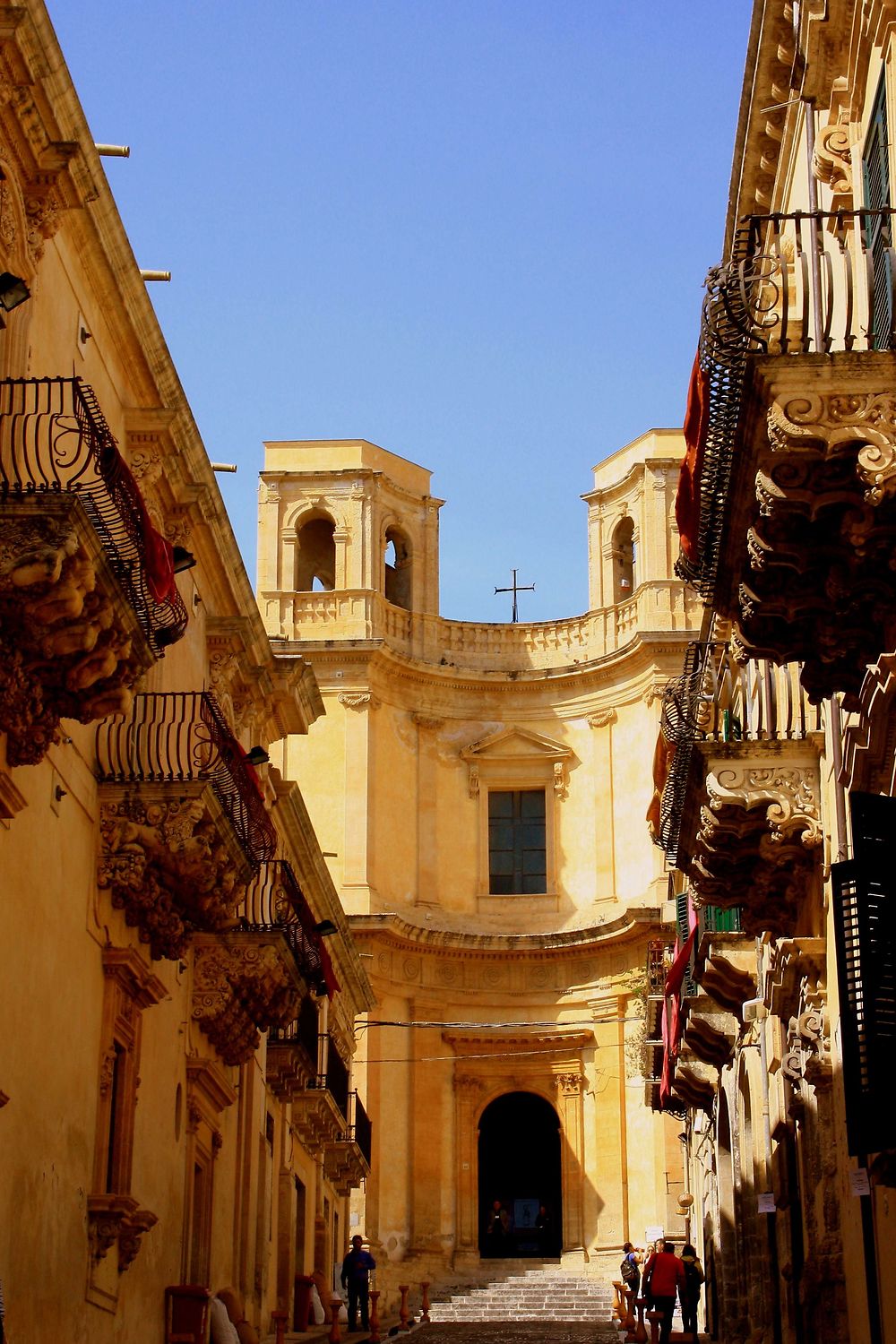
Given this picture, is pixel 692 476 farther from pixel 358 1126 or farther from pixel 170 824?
pixel 358 1126

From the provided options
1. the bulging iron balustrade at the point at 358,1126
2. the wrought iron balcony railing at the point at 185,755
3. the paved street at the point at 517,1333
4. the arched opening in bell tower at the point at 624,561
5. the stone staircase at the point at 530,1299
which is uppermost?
the arched opening in bell tower at the point at 624,561

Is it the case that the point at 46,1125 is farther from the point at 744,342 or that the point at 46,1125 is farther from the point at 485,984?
the point at 485,984

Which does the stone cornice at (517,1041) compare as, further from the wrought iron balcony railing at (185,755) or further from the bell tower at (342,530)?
the wrought iron balcony railing at (185,755)

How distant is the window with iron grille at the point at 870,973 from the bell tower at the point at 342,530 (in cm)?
2723

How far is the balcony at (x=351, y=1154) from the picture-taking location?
98.7ft

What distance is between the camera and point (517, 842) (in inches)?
1521

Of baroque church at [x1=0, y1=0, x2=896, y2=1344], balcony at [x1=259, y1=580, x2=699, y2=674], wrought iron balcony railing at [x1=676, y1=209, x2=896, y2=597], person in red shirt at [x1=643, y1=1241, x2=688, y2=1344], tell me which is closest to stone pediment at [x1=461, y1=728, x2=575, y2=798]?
balcony at [x1=259, y1=580, x2=699, y2=674]

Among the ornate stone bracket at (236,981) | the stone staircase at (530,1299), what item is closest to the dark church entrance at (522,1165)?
the stone staircase at (530,1299)

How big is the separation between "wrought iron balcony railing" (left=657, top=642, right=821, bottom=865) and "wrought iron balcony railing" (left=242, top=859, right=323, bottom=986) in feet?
13.9

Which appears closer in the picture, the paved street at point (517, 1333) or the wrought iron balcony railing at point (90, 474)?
the wrought iron balcony railing at point (90, 474)

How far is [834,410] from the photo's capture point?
908 cm

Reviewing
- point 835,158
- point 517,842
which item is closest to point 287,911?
point 835,158

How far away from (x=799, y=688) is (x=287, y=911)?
704 centimetres

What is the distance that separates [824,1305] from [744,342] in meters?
8.21
